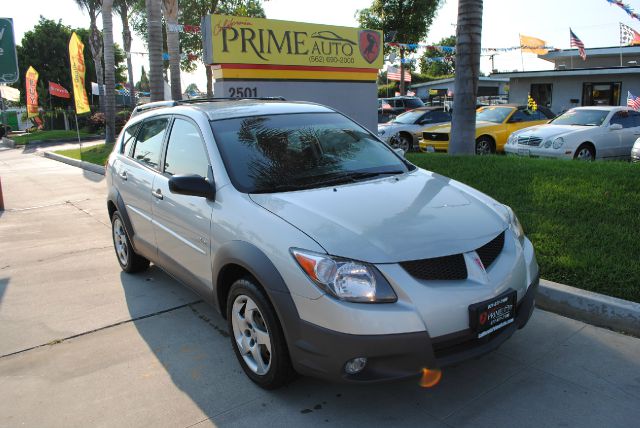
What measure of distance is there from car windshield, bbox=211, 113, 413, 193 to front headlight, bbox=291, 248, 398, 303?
89 centimetres

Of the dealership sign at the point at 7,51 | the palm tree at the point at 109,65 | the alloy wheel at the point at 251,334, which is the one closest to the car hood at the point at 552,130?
the alloy wheel at the point at 251,334

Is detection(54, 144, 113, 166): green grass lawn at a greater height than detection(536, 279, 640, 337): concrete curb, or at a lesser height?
greater

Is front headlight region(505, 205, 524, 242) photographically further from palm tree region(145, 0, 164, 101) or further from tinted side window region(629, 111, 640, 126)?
palm tree region(145, 0, 164, 101)

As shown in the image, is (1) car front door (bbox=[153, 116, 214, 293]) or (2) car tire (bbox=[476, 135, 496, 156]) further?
(2) car tire (bbox=[476, 135, 496, 156])

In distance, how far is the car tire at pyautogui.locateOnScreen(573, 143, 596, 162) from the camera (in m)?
11.2

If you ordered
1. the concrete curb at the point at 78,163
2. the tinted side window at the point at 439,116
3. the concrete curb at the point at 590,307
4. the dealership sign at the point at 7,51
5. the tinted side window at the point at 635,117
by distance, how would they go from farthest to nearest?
1. the tinted side window at the point at 439,116
2. the concrete curb at the point at 78,163
3. the tinted side window at the point at 635,117
4. the dealership sign at the point at 7,51
5. the concrete curb at the point at 590,307

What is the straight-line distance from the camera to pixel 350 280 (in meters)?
2.70

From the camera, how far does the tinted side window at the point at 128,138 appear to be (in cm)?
534

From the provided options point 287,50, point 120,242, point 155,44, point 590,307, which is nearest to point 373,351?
point 590,307

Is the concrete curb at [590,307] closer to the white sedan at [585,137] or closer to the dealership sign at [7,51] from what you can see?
the white sedan at [585,137]

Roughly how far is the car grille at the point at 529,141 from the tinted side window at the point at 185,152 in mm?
9215

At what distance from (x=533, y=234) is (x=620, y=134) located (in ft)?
27.2

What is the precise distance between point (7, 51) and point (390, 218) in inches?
398

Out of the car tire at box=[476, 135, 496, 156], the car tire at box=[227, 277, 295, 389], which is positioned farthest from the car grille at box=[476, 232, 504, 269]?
the car tire at box=[476, 135, 496, 156]
